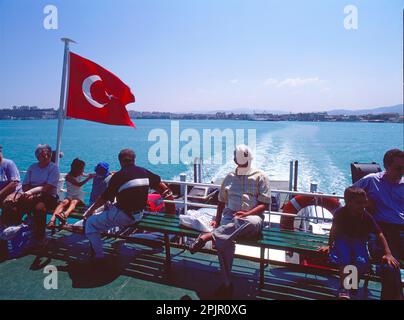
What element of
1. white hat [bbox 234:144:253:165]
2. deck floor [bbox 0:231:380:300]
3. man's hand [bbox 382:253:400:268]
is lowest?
deck floor [bbox 0:231:380:300]

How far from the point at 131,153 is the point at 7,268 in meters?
1.87

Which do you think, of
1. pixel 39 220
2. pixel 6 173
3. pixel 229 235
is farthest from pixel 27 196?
pixel 229 235

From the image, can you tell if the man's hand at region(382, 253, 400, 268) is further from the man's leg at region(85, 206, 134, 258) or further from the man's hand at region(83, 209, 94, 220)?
the man's hand at region(83, 209, 94, 220)

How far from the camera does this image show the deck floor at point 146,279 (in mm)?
2660

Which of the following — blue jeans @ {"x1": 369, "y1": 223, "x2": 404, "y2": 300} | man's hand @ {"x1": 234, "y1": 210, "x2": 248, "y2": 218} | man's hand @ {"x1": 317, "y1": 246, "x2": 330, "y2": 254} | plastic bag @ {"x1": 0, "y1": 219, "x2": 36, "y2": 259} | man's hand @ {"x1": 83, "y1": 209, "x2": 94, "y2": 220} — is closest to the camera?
blue jeans @ {"x1": 369, "y1": 223, "x2": 404, "y2": 300}

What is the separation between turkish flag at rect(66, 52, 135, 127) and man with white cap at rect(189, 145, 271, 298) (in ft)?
7.82

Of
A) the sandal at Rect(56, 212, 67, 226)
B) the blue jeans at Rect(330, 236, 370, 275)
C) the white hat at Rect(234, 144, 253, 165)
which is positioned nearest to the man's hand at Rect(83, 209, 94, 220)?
the sandal at Rect(56, 212, 67, 226)

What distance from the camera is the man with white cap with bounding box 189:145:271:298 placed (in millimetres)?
2645

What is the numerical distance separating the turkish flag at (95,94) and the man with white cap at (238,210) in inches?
93.8

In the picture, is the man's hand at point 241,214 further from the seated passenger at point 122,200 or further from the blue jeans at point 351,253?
the seated passenger at point 122,200

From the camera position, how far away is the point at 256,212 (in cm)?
281

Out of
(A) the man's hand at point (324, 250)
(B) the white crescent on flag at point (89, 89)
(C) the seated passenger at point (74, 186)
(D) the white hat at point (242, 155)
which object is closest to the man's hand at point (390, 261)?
(A) the man's hand at point (324, 250)

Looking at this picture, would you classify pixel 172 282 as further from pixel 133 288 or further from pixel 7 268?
pixel 7 268
